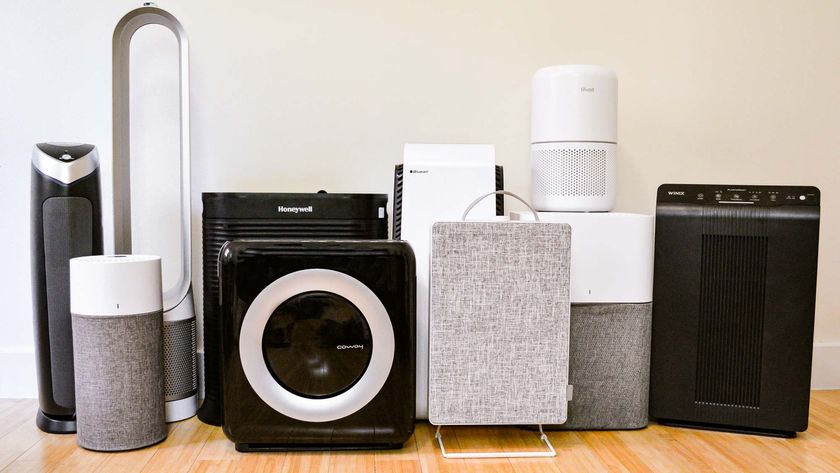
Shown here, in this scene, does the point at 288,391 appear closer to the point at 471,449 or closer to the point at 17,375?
the point at 471,449

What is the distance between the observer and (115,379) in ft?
4.57

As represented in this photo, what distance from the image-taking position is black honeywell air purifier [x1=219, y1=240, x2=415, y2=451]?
1.37 m

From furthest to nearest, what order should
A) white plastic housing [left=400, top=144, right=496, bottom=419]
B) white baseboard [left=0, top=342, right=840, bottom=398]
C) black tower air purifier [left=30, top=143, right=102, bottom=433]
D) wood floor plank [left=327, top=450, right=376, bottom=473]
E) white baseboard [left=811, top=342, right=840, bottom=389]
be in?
1. white baseboard [left=811, top=342, right=840, bottom=389]
2. white baseboard [left=0, top=342, right=840, bottom=398]
3. white plastic housing [left=400, top=144, right=496, bottom=419]
4. black tower air purifier [left=30, top=143, right=102, bottom=433]
5. wood floor plank [left=327, top=450, right=376, bottom=473]

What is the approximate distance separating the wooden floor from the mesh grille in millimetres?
87

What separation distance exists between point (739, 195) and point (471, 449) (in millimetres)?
841

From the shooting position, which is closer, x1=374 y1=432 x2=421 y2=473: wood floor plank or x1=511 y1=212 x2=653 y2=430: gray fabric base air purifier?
x1=374 y1=432 x2=421 y2=473: wood floor plank

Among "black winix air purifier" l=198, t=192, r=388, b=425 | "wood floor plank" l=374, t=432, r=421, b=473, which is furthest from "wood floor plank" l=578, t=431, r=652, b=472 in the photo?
"black winix air purifier" l=198, t=192, r=388, b=425

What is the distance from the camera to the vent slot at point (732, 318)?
5.07ft

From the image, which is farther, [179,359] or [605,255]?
[179,359]

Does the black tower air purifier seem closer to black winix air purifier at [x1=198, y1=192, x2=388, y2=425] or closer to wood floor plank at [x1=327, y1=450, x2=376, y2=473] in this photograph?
black winix air purifier at [x1=198, y1=192, x2=388, y2=425]

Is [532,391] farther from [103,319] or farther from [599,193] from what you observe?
[103,319]

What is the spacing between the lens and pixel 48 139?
1.80 m

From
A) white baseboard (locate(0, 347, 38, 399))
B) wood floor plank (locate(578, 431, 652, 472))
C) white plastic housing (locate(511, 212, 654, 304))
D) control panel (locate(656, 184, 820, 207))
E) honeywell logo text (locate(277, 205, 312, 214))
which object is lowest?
wood floor plank (locate(578, 431, 652, 472))

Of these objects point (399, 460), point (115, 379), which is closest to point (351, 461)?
point (399, 460)
